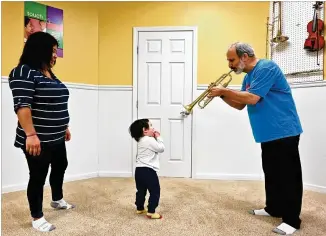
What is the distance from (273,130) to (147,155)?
0.86 meters

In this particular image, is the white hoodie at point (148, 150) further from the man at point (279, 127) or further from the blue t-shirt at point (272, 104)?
the blue t-shirt at point (272, 104)

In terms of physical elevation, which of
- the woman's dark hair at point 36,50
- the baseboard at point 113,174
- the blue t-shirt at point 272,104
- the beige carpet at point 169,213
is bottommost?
the baseboard at point 113,174

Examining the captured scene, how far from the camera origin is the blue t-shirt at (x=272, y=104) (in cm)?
203

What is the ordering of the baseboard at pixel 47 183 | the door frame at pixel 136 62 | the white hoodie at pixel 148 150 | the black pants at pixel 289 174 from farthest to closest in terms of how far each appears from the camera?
1. the door frame at pixel 136 62
2. the baseboard at pixel 47 183
3. the white hoodie at pixel 148 150
4. the black pants at pixel 289 174

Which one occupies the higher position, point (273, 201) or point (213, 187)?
point (273, 201)

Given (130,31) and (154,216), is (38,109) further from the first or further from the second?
(130,31)

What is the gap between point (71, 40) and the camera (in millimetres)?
3645

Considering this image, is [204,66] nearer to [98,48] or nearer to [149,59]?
[149,59]

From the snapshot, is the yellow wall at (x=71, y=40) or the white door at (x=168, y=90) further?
the white door at (x=168, y=90)

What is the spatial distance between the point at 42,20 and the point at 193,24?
1670 mm

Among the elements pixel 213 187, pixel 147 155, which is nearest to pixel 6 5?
pixel 147 155

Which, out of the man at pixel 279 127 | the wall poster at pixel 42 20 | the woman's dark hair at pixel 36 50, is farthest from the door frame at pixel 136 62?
the woman's dark hair at pixel 36 50

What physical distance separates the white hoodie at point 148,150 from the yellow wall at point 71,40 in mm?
1667

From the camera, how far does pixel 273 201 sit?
232 centimetres
